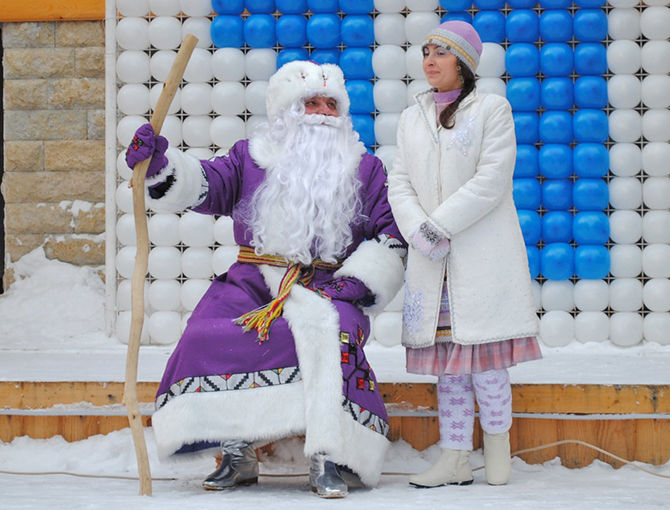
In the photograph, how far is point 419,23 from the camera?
4992mm

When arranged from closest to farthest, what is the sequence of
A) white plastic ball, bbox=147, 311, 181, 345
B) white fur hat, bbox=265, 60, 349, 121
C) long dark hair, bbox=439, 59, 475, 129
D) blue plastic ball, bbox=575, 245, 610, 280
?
1. long dark hair, bbox=439, 59, 475, 129
2. white fur hat, bbox=265, 60, 349, 121
3. blue plastic ball, bbox=575, 245, 610, 280
4. white plastic ball, bbox=147, 311, 181, 345

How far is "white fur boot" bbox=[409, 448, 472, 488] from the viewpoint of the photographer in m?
2.76

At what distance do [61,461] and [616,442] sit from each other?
72.8 inches

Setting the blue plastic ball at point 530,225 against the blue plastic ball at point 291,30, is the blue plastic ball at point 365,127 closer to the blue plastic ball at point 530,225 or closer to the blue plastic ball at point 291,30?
the blue plastic ball at point 291,30

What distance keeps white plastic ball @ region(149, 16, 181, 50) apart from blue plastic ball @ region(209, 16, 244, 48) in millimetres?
207

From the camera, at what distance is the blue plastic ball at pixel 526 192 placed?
15.9ft

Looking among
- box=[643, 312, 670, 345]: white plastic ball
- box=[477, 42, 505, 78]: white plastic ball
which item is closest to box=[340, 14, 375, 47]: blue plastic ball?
box=[477, 42, 505, 78]: white plastic ball

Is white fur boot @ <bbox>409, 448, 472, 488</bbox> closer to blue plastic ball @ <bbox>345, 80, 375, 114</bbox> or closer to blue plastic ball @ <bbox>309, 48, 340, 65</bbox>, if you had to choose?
blue plastic ball @ <bbox>345, 80, 375, 114</bbox>

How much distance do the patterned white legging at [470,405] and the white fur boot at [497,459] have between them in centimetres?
2

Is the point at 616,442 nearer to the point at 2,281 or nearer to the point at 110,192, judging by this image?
the point at 110,192

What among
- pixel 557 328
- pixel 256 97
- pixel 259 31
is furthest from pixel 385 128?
Result: pixel 557 328

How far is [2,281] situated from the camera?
568 cm

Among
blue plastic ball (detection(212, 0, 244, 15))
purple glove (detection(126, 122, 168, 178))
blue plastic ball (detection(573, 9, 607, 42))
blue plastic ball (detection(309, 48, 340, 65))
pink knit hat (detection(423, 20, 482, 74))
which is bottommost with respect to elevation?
purple glove (detection(126, 122, 168, 178))

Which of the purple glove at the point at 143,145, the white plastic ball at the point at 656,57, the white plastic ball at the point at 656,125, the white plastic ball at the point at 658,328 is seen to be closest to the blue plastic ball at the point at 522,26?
the white plastic ball at the point at 656,57
